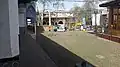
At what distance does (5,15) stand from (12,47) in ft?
2.63

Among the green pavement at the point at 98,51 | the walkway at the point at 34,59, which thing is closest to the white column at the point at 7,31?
the walkway at the point at 34,59

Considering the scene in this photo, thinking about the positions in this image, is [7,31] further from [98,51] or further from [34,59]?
[98,51]

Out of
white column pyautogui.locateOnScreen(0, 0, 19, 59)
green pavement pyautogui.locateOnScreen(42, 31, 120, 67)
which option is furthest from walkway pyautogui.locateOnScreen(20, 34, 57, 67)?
white column pyautogui.locateOnScreen(0, 0, 19, 59)

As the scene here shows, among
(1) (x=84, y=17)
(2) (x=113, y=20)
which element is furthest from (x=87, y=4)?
(2) (x=113, y=20)

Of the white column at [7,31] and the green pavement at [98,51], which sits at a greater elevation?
the white column at [7,31]

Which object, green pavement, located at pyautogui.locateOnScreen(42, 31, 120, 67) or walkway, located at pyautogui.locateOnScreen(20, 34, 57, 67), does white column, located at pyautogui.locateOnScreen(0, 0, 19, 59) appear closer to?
walkway, located at pyautogui.locateOnScreen(20, 34, 57, 67)

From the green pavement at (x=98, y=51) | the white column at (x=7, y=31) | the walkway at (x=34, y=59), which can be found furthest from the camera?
the green pavement at (x=98, y=51)

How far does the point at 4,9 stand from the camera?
18.4ft

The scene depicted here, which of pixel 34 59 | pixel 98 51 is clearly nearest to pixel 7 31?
pixel 34 59

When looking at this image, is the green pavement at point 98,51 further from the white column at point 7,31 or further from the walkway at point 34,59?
the white column at point 7,31

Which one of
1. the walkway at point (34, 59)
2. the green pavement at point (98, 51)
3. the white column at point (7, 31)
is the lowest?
the green pavement at point (98, 51)

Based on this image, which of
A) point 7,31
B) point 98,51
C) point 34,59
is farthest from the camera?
point 98,51

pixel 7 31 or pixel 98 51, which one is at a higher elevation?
pixel 7 31

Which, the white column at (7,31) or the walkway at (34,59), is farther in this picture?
the walkway at (34,59)
